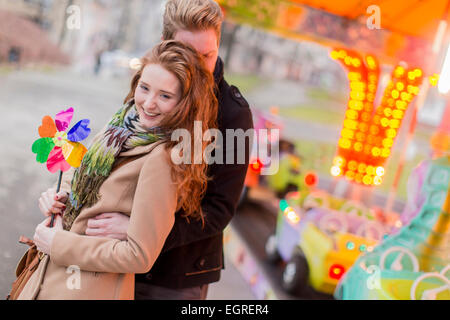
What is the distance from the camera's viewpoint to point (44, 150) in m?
1.08

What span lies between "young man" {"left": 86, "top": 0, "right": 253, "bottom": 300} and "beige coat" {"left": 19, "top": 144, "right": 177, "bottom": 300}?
1.5 inches

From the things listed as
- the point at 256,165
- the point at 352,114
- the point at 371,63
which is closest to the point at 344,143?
the point at 352,114

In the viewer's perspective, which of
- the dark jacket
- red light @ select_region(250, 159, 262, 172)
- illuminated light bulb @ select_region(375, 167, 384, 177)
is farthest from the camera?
red light @ select_region(250, 159, 262, 172)

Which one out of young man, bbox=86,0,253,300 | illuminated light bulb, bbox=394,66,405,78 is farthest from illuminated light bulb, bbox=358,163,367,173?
young man, bbox=86,0,253,300

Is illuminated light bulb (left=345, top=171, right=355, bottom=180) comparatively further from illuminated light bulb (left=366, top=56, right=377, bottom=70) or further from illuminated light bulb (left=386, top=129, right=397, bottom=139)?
illuminated light bulb (left=366, top=56, right=377, bottom=70)

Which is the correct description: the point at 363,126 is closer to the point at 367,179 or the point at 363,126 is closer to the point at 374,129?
the point at 374,129

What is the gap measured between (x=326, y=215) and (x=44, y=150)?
85.7 inches

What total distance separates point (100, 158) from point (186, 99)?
24 centimetres

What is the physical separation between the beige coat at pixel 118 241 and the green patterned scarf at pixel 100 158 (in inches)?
0.7

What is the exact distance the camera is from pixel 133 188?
3.40 ft

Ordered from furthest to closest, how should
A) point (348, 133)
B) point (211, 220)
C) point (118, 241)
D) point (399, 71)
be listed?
point (348, 133)
point (399, 71)
point (211, 220)
point (118, 241)

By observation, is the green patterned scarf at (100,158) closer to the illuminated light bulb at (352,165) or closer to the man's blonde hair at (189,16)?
the man's blonde hair at (189,16)

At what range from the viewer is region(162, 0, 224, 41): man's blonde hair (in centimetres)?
107

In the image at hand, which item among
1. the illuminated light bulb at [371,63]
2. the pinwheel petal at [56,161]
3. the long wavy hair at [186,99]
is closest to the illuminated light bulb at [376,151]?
the illuminated light bulb at [371,63]
